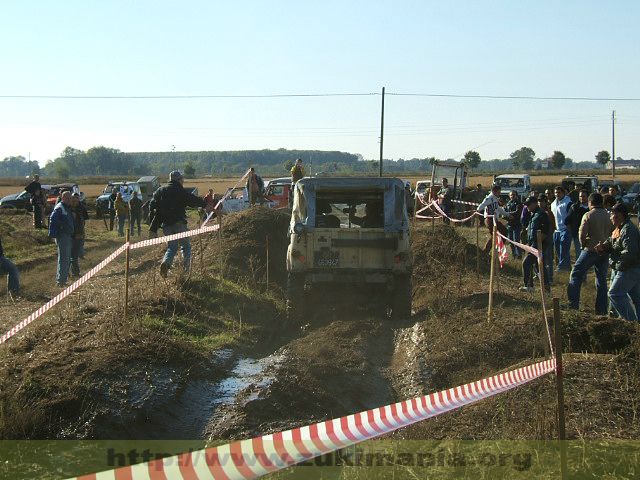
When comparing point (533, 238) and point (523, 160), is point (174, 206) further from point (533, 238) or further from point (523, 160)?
point (523, 160)

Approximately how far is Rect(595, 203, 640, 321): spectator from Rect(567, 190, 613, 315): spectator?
3.34ft

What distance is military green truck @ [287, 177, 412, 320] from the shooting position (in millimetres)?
13805

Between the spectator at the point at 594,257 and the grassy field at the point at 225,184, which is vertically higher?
the grassy field at the point at 225,184

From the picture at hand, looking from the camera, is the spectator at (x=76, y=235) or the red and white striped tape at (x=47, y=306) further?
the spectator at (x=76, y=235)

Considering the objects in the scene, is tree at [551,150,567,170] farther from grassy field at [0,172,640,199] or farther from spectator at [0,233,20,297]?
spectator at [0,233,20,297]

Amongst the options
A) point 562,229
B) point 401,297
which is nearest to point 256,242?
point 401,297

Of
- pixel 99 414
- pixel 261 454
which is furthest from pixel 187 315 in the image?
pixel 261 454

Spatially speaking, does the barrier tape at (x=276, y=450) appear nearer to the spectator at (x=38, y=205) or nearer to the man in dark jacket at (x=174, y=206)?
the man in dark jacket at (x=174, y=206)

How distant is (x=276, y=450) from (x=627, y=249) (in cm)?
780

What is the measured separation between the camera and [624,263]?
10.9 m

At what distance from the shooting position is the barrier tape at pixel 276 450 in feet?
13.0

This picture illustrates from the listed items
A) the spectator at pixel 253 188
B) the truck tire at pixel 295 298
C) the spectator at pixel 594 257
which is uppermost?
the spectator at pixel 253 188

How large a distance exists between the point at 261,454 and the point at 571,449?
2977mm

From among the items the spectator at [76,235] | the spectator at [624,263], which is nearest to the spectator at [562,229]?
the spectator at [624,263]
